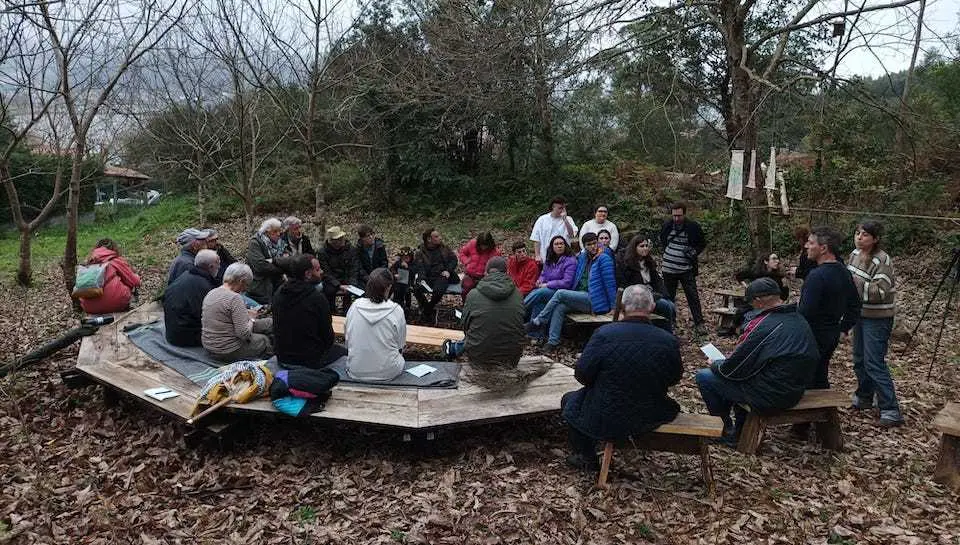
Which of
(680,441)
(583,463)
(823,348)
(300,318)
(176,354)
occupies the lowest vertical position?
(583,463)

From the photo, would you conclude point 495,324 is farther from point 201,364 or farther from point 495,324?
point 201,364

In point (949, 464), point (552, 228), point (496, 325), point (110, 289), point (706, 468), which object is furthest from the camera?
point (552, 228)

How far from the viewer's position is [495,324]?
16.5 ft

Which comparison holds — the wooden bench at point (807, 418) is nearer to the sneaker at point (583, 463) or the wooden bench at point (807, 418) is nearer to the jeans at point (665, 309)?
the sneaker at point (583, 463)

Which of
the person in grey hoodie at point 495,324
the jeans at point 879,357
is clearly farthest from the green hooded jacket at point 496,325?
the jeans at point 879,357

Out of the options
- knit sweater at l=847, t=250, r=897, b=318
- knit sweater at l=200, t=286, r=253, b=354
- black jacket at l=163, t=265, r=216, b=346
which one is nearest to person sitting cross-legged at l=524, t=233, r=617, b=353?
knit sweater at l=847, t=250, r=897, b=318

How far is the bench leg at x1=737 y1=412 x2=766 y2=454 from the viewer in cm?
435

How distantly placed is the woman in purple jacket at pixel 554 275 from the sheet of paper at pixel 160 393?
156 inches

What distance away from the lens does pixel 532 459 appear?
446 cm

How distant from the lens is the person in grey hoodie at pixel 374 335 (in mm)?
4770

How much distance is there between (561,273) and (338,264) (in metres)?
3.01

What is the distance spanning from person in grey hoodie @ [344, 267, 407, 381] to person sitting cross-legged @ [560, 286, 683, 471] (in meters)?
1.70

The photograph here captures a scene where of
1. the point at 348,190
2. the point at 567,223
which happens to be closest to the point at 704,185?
the point at 567,223

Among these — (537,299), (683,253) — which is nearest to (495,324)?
(537,299)
